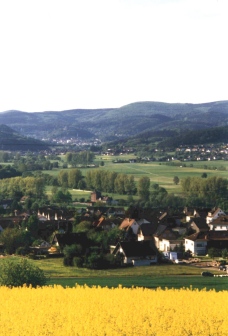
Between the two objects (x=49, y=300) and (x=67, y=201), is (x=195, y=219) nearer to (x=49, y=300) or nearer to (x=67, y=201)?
(x=67, y=201)

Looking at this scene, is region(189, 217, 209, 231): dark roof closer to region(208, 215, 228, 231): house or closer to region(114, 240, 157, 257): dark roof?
region(208, 215, 228, 231): house

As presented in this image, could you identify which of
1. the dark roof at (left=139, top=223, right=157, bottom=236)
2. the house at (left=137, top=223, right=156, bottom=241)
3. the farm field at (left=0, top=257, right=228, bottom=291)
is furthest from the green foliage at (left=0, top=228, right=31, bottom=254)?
the dark roof at (left=139, top=223, right=157, bottom=236)

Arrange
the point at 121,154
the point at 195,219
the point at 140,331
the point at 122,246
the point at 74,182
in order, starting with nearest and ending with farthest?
the point at 140,331
the point at 122,246
the point at 195,219
the point at 74,182
the point at 121,154

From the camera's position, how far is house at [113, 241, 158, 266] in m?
31.6

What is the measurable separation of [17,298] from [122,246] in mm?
20497

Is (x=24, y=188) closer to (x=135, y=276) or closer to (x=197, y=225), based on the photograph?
(x=197, y=225)

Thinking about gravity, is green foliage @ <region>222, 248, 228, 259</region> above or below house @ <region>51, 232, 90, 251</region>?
below

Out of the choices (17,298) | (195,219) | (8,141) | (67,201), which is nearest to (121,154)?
(8,141)

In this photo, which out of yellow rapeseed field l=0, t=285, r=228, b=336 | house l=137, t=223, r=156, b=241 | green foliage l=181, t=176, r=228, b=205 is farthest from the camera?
green foliage l=181, t=176, r=228, b=205

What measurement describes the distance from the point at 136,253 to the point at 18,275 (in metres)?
14.9

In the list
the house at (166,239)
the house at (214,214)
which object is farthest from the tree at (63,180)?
the house at (166,239)

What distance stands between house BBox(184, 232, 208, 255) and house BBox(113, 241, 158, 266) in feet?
13.8

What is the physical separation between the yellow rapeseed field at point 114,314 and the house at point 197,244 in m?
23.9

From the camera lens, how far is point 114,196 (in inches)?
2766
